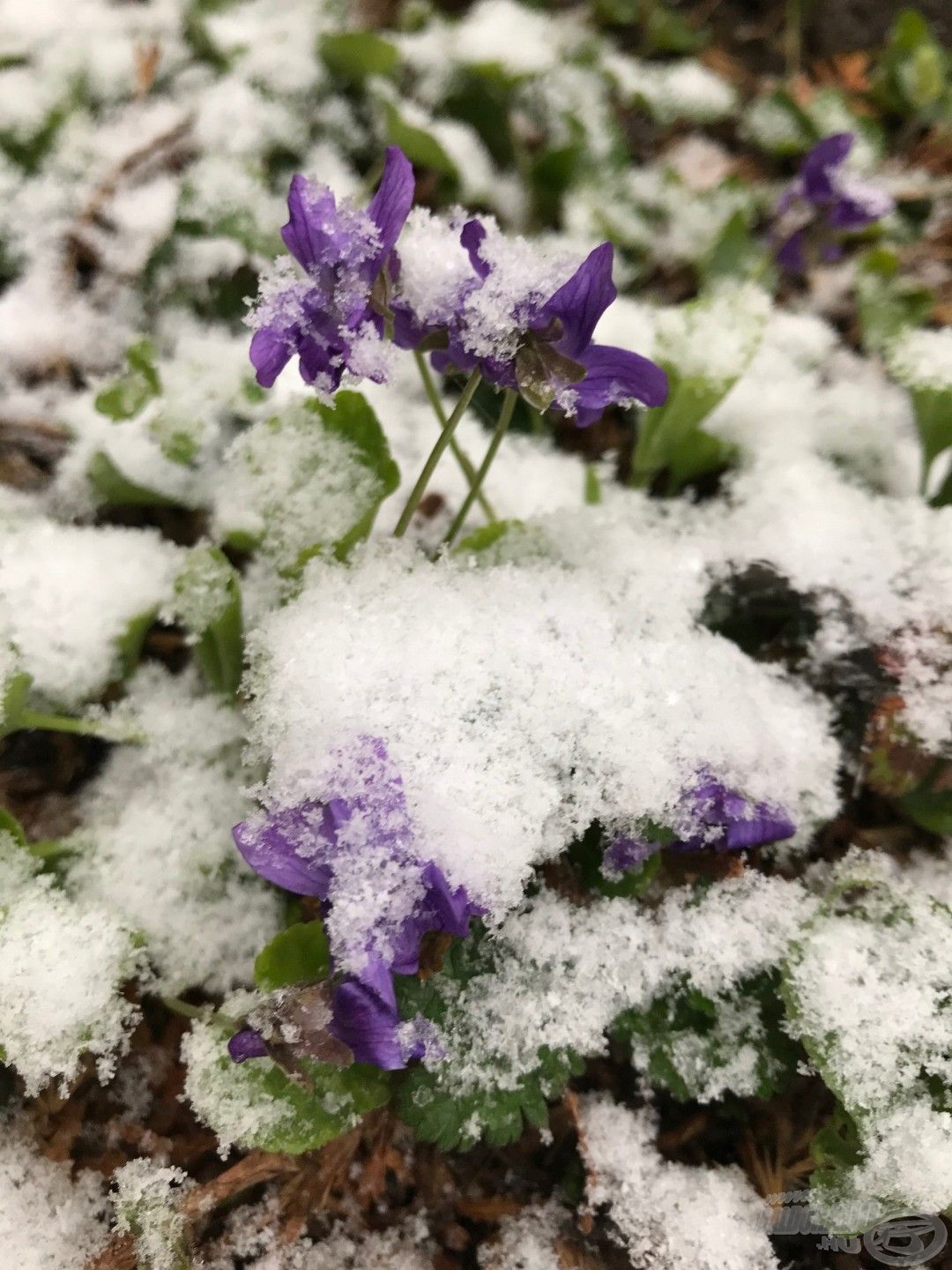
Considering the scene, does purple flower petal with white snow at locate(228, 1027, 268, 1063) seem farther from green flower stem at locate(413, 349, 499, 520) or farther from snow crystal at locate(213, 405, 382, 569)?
green flower stem at locate(413, 349, 499, 520)

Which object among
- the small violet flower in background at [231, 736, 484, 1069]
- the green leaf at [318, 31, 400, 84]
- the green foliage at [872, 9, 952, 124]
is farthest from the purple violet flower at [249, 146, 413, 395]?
the green foliage at [872, 9, 952, 124]

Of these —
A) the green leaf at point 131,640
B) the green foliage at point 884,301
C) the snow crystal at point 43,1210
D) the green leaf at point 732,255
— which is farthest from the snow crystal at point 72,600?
the green foliage at point 884,301

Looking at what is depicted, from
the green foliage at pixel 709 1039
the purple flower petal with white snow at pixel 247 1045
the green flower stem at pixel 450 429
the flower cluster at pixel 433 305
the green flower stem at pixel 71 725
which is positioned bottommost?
the green flower stem at pixel 71 725

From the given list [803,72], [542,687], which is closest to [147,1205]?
[542,687]

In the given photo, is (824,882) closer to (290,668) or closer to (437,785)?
(437,785)

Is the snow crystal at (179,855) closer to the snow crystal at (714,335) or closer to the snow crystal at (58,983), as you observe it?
the snow crystal at (58,983)
